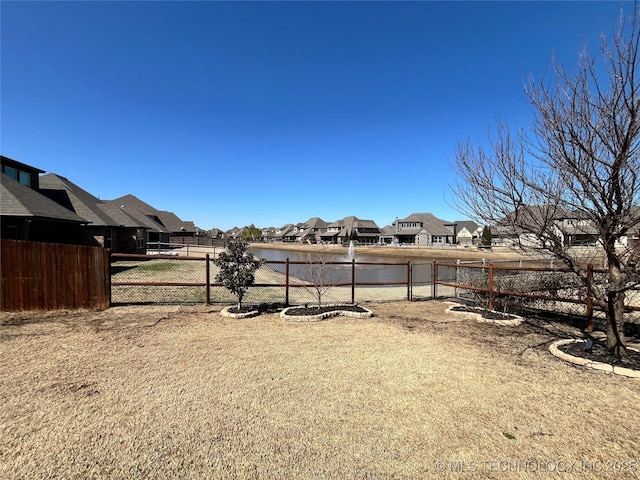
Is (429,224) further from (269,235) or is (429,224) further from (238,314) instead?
(269,235)

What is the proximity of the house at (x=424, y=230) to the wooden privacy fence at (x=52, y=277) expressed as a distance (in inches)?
2689

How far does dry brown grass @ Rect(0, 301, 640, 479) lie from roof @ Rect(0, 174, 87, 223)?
11.7m

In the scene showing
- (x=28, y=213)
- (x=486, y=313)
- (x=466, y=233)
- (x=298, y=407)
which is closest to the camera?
(x=298, y=407)

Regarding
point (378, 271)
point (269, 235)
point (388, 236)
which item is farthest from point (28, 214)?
point (269, 235)

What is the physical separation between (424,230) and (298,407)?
73.6 meters

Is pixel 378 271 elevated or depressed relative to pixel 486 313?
depressed

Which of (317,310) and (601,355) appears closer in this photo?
(601,355)

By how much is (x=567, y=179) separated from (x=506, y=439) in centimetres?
390

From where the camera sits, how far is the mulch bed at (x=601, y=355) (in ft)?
15.6

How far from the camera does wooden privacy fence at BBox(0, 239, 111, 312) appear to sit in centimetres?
773

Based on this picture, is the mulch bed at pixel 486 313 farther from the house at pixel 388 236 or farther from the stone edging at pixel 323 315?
the house at pixel 388 236

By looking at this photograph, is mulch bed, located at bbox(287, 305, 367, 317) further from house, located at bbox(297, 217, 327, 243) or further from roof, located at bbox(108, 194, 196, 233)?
house, located at bbox(297, 217, 327, 243)

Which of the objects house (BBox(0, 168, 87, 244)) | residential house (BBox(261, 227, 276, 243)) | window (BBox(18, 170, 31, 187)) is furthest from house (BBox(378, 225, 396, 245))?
window (BBox(18, 170, 31, 187))

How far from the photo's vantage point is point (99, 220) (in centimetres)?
2211
